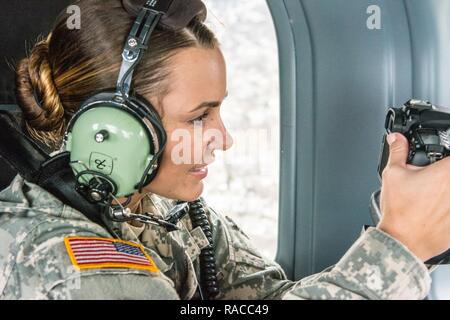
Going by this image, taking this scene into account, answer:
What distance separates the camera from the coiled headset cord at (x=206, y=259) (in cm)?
189

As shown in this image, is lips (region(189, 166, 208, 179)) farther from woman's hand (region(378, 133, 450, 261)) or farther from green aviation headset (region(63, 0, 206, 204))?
woman's hand (region(378, 133, 450, 261))

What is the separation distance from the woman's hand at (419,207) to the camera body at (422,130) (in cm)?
4

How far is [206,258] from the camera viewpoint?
1900 millimetres

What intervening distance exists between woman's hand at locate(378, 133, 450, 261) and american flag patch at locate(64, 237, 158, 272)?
498 millimetres

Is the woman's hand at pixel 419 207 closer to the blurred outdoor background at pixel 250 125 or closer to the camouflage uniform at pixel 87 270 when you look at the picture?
the camouflage uniform at pixel 87 270

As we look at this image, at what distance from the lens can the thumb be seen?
1361mm

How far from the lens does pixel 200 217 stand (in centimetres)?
195

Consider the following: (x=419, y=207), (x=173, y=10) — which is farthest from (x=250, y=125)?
(x=419, y=207)

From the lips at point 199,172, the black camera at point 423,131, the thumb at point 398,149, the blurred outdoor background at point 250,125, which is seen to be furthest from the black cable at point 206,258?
the thumb at point 398,149

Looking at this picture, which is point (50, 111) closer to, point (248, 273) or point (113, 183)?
point (113, 183)

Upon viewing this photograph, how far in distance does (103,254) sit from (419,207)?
627mm

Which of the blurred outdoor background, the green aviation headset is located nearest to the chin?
the green aviation headset
